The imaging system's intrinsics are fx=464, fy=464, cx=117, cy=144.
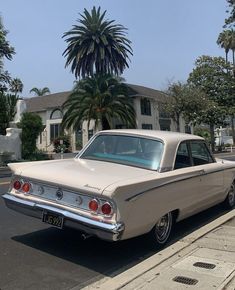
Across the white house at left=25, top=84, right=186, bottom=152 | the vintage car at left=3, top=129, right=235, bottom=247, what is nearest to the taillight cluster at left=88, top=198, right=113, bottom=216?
the vintage car at left=3, top=129, right=235, bottom=247

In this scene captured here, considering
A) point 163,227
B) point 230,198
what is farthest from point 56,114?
point 163,227

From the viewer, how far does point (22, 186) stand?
20.9 feet

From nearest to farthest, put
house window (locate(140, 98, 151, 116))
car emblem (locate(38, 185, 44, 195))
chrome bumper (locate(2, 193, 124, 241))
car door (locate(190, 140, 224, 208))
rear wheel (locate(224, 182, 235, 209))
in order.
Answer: chrome bumper (locate(2, 193, 124, 241)), car emblem (locate(38, 185, 44, 195)), car door (locate(190, 140, 224, 208)), rear wheel (locate(224, 182, 235, 209)), house window (locate(140, 98, 151, 116))

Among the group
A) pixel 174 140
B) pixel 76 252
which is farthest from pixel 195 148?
pixel 76 252

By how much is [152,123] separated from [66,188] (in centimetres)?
4887

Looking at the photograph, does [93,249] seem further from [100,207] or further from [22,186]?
[22,186]

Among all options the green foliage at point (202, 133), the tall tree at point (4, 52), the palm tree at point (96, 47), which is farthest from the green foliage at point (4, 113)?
the green foliage at point (202, 133)

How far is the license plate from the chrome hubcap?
1366 millimetres

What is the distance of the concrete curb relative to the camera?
16.2ft

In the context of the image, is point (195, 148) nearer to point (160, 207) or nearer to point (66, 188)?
point (160, 207)

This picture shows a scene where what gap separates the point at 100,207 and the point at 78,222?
34 cm

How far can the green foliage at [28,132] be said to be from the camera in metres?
31.5

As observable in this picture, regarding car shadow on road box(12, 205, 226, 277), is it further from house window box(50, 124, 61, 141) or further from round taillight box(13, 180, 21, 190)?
house window box(50, 124, 61, 141)

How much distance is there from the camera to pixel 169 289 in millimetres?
4734
